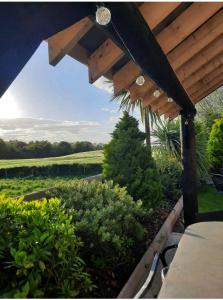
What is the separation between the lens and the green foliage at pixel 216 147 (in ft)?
37.2

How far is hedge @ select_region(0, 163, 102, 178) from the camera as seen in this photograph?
29.8 ft

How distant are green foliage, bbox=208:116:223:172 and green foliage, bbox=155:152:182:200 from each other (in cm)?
355

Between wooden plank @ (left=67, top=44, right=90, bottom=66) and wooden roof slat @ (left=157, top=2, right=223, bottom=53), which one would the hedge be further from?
wooden roof slat @ (left=157, top=2, right=223, bottom=53)

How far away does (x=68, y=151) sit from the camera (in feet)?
31.2

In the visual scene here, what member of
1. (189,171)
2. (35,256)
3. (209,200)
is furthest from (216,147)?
(35,256)

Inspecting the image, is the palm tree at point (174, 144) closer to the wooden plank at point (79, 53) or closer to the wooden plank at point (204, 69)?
the wooden plank at point (204, 69)

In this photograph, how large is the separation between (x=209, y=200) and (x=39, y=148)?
4852mm

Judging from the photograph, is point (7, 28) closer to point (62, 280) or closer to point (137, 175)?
point (62, 280)

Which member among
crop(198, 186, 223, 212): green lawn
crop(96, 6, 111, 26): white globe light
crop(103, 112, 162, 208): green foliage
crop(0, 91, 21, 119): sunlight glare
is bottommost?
crop(198, 186, 223, 212): green lawn

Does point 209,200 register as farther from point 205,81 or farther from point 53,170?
point 53,170

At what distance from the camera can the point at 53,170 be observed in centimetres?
1105

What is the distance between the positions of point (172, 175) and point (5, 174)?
493 cm

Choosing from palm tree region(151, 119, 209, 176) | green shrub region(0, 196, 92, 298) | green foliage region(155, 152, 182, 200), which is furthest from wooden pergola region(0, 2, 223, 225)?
palm tree region(151, 119, 209, 176)

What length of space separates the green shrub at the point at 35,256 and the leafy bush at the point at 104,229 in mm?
581
